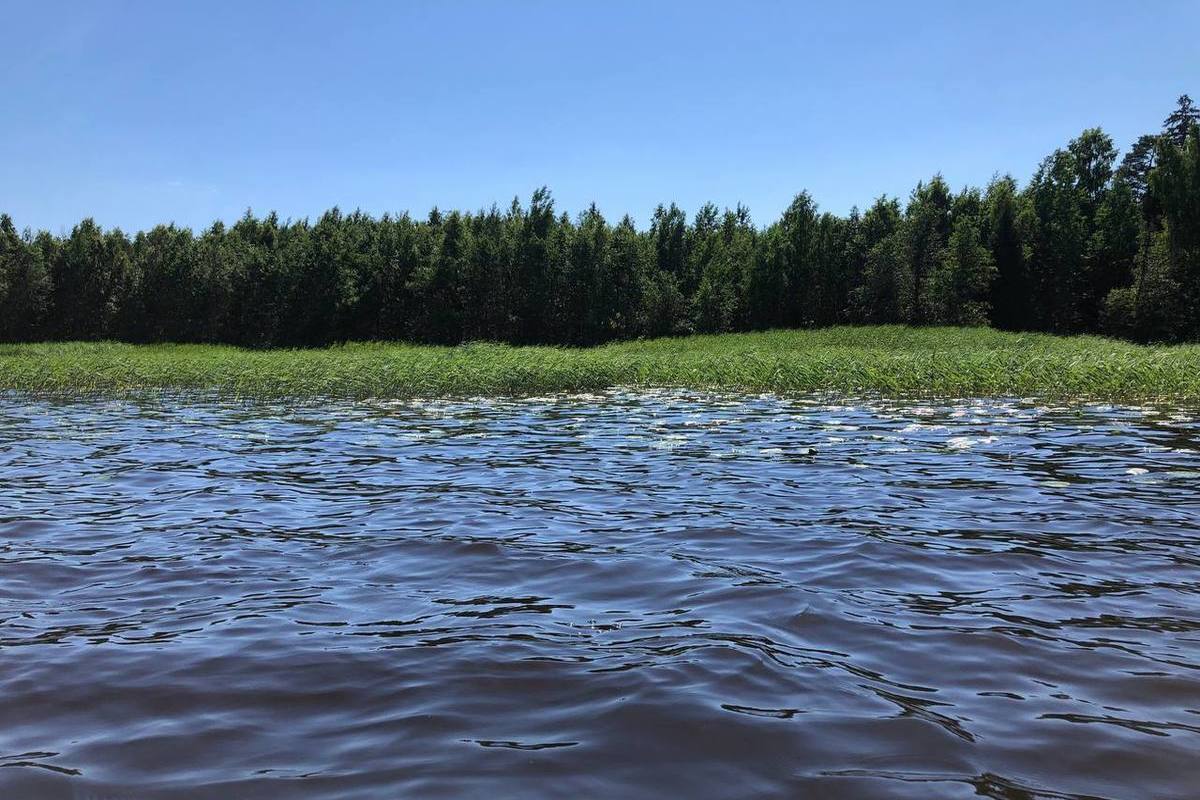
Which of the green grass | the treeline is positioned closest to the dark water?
the green grass

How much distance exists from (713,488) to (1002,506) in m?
2.89

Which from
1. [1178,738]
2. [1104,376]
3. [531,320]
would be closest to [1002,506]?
[1178,738]

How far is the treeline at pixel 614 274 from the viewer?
181 ft

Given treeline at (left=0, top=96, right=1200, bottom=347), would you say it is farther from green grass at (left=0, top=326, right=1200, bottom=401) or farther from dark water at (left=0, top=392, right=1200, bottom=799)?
dark water at (left=0, top=392, right=1200, bottom=799)

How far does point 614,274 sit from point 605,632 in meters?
54.3

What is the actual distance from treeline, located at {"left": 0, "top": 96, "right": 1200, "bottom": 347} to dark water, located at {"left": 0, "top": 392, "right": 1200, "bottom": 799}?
46.8 m

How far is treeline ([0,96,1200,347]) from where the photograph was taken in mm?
55156

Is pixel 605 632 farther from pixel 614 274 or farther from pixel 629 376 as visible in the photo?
pixel 614 274

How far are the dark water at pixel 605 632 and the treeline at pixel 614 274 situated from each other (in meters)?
46.8

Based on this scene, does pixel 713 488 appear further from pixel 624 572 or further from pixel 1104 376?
pixel 1104 376

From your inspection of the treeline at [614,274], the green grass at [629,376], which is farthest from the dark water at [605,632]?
the treeline at [614,274]

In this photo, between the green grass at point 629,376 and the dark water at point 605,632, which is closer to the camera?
the dark water at point 605,632

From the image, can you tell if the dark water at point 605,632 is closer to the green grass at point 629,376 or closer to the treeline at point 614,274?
the green grass at point 629,376

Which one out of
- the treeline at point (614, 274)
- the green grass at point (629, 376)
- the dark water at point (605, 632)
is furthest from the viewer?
the treeline at point (614, 274)
